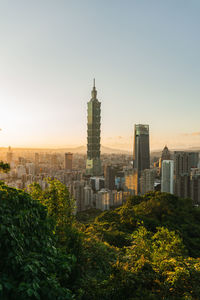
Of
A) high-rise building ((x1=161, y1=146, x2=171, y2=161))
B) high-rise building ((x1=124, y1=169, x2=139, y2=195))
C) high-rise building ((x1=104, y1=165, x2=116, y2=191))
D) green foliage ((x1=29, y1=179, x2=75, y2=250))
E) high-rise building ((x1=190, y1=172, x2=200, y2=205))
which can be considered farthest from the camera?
high-rise building ((x1=161, y1=146, x2=171, y2=161))

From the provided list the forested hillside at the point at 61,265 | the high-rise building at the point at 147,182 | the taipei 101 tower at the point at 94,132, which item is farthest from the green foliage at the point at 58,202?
the taipei 101 tower at the point at 94,132

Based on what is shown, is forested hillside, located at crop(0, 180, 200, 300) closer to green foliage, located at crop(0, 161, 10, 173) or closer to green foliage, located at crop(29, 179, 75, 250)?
green foliage, located at crop(29, 179, 75, 250)

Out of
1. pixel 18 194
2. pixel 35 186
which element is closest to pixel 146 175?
pixel 35 186

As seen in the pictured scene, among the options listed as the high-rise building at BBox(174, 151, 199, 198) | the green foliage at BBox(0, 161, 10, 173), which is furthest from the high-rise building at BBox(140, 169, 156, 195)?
the green foliage at BBox(0, 161, 10, 173)

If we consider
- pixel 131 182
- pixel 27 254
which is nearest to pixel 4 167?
pixel 27 254

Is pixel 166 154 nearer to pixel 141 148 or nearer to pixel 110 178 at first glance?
pixel 141 148

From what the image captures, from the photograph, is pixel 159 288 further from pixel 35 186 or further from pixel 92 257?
pixel 35 186
